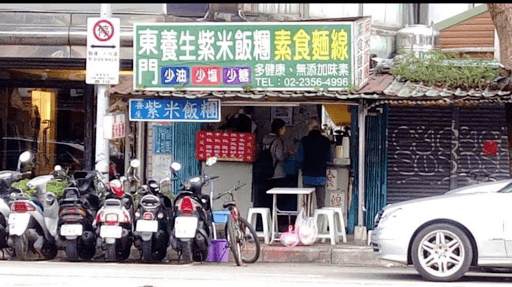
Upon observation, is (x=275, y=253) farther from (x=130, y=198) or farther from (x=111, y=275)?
(x=111, y=275)

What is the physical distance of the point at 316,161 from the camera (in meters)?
14.5

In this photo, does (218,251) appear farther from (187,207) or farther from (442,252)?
(442,252)

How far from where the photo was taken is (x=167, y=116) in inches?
546

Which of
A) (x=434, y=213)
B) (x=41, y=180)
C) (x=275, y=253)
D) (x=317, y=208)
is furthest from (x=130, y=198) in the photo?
(x=434, y=213)

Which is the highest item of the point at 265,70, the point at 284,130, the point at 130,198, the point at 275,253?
the point at 265,70

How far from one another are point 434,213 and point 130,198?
14.4ft

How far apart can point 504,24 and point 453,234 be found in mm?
4442

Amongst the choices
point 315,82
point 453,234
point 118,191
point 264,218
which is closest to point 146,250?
point 118,191

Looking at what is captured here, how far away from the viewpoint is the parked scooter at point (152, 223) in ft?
39.5

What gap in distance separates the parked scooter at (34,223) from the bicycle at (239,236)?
238cm

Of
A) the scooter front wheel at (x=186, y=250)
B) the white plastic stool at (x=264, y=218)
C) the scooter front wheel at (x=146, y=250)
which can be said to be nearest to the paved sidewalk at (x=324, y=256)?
the white plastic stool at (x=264, y=218)

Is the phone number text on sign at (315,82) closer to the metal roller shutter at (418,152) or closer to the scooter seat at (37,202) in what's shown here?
the metal roller shutter at (418,152)

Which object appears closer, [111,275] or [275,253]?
[111,275]

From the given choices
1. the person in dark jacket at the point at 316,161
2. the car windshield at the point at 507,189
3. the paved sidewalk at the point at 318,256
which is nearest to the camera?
the car windshield at the point at 507,189
